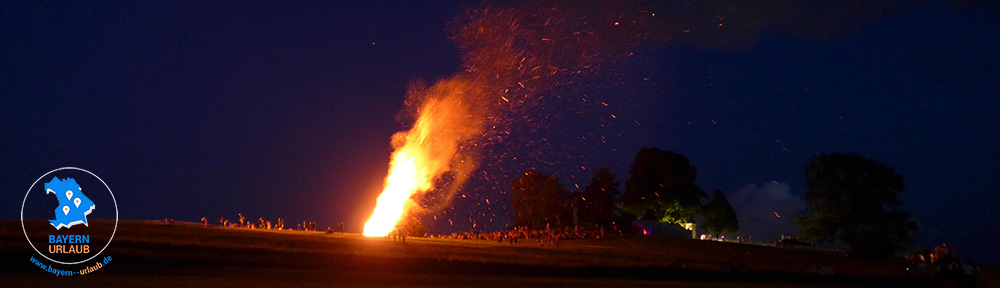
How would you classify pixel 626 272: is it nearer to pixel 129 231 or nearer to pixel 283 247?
pixel 283 247

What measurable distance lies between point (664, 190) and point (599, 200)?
8.10 m

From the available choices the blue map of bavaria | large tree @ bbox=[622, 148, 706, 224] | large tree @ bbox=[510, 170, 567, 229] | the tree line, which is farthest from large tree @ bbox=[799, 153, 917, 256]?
the blue map of bavaria

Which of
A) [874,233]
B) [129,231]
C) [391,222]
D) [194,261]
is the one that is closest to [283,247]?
[194,261]

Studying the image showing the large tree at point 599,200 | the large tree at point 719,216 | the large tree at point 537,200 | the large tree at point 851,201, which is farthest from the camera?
the large tree at point 719,216

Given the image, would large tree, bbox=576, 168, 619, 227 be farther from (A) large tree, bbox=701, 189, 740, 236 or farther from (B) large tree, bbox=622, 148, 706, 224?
(A) large tree, bbox=701, 189, 740, 236

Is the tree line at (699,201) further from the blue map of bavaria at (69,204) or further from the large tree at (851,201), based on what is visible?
the blue map of bavaria at (69,204)

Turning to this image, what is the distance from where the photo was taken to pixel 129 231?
2423cm

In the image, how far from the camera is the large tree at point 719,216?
8244 cm

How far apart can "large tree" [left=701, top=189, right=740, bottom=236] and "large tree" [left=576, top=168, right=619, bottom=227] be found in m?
12.9

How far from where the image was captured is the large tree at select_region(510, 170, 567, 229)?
7019cm

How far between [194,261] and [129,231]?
694 centimetres

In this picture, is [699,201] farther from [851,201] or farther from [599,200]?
[851,201]

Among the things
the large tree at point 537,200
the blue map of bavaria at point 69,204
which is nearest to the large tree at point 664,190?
the large tree at point 537,200

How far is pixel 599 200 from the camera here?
76750 mm
